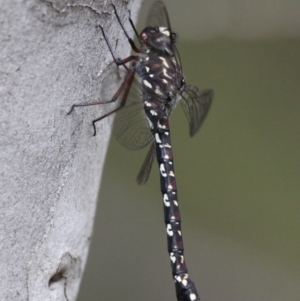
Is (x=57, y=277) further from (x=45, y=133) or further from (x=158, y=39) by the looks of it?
(x=158, y=39)

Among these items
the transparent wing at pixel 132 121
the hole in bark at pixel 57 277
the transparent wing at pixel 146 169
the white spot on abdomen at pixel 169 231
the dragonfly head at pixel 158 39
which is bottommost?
the hole in bark at pixel 57 277

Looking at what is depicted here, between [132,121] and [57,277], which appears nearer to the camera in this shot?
[57,277]

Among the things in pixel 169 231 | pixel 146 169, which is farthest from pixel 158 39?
pixel 169 231

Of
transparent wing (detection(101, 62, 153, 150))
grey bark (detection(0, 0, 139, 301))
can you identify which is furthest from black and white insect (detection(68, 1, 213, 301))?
grey bark (detection(0, 0, 139, 301))

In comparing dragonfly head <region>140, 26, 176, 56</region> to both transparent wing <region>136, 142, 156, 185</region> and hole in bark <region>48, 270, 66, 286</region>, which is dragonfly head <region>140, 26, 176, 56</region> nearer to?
transparent wing <region>136, 142, 156, 185</region>

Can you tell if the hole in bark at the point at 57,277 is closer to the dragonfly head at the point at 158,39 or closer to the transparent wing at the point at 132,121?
the transparent wing at the point at 132,121

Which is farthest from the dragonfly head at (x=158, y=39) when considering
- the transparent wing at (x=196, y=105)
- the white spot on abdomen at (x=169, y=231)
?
the white spot on abdomen at (x=169, y=231)

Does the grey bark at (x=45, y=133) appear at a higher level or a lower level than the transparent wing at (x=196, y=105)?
lower
